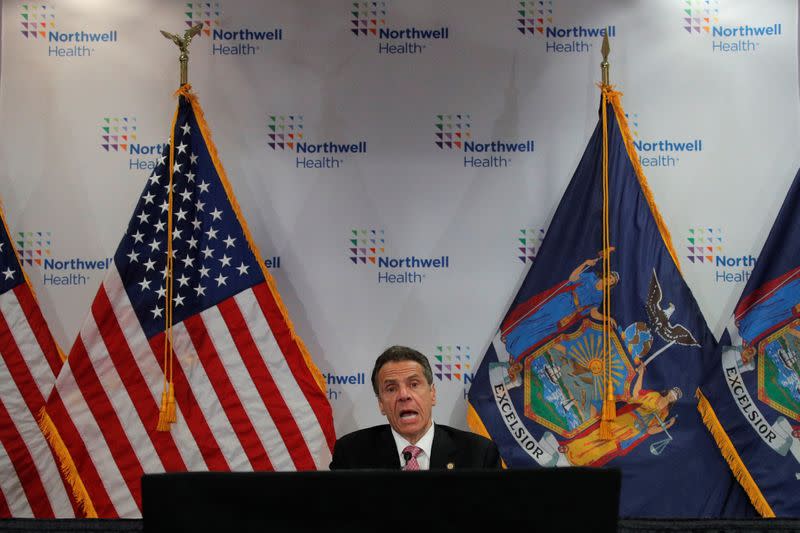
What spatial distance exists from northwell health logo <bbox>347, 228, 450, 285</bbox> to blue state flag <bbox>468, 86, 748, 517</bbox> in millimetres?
459

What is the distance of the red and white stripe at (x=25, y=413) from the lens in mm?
3699

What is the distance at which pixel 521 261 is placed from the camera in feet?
13.0

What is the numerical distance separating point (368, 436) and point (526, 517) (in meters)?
1.79

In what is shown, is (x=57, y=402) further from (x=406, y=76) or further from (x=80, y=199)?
(x=406, y=76)

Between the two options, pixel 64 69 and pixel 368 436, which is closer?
pixel 368 436

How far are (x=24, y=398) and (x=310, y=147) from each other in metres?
1.62

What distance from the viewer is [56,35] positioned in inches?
163

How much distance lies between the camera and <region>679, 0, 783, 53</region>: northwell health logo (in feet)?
13.0

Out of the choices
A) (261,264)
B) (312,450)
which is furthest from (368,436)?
(261,264)

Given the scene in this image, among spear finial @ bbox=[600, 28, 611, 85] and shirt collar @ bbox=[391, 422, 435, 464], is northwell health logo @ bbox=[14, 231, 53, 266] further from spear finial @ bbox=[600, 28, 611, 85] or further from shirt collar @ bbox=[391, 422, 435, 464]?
spear finial @ bbox=[600, 28, 611, 85]

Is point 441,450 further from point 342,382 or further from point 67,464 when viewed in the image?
point 67,464

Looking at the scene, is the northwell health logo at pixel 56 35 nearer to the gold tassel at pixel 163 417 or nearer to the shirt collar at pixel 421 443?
the gold tassel at pixel 163 417

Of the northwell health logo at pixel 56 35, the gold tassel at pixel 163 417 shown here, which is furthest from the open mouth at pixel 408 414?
the northwell health logo at pixel 56 35

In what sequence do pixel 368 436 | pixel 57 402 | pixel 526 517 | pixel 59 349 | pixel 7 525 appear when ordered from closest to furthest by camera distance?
pixel 526 517
pixel 7 525
pixel 368 436
pixel 57 402
pixel 59 349
